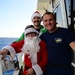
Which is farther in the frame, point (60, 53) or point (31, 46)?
point (31, 46)

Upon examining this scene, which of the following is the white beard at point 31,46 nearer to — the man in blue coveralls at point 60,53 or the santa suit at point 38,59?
Answer: the santa suit at point 38,59

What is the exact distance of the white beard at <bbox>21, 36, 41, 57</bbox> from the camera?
Answer: 2.64 metres

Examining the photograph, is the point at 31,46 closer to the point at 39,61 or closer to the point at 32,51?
the point at 32,51

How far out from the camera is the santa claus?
8.47 feet

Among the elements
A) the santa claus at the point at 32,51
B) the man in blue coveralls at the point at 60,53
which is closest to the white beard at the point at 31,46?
the santa claus at the point at 32,51

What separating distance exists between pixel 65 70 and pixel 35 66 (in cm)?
35

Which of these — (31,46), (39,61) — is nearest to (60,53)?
(39,61)

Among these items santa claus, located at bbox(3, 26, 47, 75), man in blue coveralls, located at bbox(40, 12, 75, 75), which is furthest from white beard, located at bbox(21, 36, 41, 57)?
man in blue coveralls, located at bbox(40, 12, 75, 75)

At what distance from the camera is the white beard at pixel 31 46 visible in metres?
2.64

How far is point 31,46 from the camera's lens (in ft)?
8.84

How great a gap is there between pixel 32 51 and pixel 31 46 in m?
0.07

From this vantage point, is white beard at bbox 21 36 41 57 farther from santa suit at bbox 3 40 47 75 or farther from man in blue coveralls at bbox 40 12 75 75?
man in blue coveralls at bbox 40 12 75 75

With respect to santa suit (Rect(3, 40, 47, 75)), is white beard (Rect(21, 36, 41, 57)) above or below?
above

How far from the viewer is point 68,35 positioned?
2.52 meters
